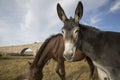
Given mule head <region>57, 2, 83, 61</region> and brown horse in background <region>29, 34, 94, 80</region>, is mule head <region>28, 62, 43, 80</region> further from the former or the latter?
mule head <region>57, 2, 83, 61</region>

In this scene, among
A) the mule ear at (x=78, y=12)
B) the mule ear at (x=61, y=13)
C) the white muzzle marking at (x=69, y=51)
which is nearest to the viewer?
the white muzzle marking at (x=69, y=51)

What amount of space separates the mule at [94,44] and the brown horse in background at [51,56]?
4051 mm

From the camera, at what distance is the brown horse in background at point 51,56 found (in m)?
11.4

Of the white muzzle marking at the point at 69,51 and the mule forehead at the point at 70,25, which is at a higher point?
the mule forehead at the point at 70,25

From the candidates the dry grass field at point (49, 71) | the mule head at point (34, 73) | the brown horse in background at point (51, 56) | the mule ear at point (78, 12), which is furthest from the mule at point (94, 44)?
the dry grass field at point (49, 71)

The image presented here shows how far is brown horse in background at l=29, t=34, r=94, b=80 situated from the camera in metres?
11.4

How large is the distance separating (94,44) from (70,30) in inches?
47.4

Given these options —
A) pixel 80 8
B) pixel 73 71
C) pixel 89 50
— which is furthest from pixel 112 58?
pixel 73 71

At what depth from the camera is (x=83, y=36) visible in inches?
317

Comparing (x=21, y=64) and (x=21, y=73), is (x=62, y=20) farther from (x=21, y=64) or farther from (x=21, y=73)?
(x=21, y=64)

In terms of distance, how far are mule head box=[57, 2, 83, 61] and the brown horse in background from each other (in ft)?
13.7

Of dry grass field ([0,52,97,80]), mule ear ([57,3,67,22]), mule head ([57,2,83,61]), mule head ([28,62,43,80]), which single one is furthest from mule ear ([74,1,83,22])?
dry grass field ([0,52,97,80])

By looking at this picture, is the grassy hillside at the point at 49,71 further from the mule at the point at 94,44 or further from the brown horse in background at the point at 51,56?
the mule at the point at 94,44

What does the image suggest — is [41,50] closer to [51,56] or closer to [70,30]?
[51,56]
